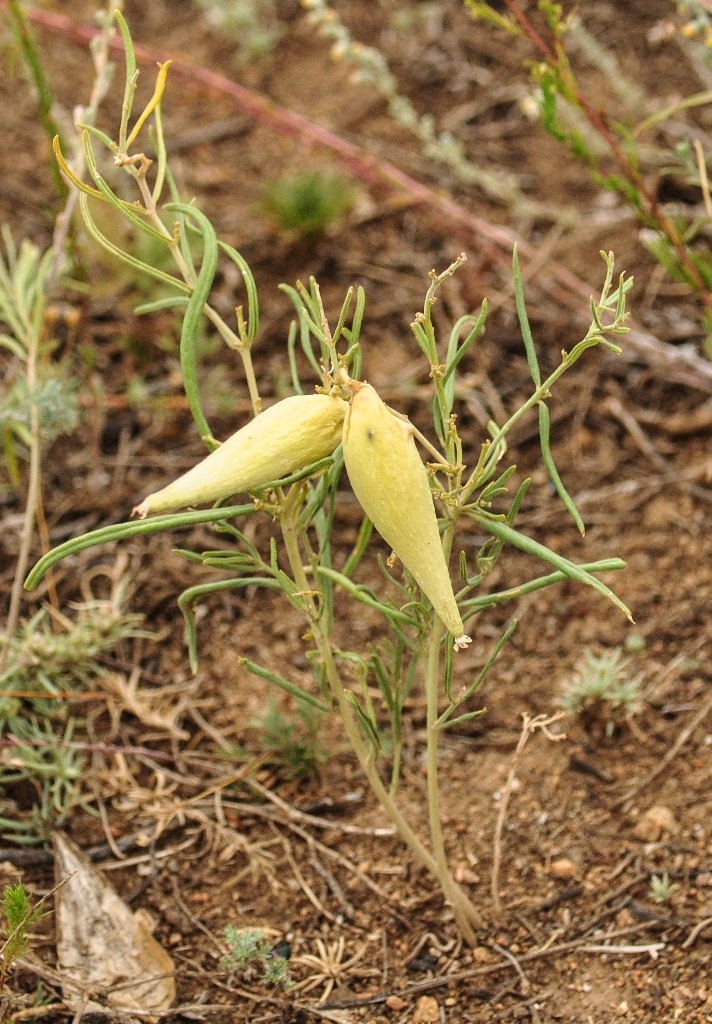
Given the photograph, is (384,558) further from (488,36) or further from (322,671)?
(488,36)

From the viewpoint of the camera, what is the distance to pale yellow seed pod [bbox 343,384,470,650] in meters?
1.33

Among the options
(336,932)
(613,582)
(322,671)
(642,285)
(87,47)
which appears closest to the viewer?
(322,671)

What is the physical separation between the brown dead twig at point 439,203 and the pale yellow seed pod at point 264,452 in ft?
6.29

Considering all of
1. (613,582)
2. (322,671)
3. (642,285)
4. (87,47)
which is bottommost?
(613,582)

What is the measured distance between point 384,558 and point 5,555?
0.96 meters

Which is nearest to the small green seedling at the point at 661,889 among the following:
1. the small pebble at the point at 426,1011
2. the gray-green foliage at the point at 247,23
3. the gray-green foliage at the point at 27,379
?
the small pebble at the point at 426,1011

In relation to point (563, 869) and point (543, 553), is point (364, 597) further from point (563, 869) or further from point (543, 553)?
point (563, 869)

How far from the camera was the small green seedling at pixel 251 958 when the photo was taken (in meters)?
1.89

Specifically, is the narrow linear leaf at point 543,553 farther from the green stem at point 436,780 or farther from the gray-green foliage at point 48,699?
the gray-green foliage at point 48,699

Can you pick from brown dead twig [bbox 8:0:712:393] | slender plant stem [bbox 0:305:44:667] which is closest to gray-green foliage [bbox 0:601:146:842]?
slender plant stem [bbox 0:305:44:667]

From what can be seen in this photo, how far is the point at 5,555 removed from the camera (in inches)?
110

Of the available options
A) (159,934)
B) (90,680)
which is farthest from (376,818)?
(90,680)

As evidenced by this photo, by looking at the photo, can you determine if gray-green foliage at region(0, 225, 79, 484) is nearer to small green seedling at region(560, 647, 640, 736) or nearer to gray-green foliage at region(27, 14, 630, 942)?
gray-green foliage at region(27, 14, 630, 942)

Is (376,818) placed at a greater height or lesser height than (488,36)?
lesser
